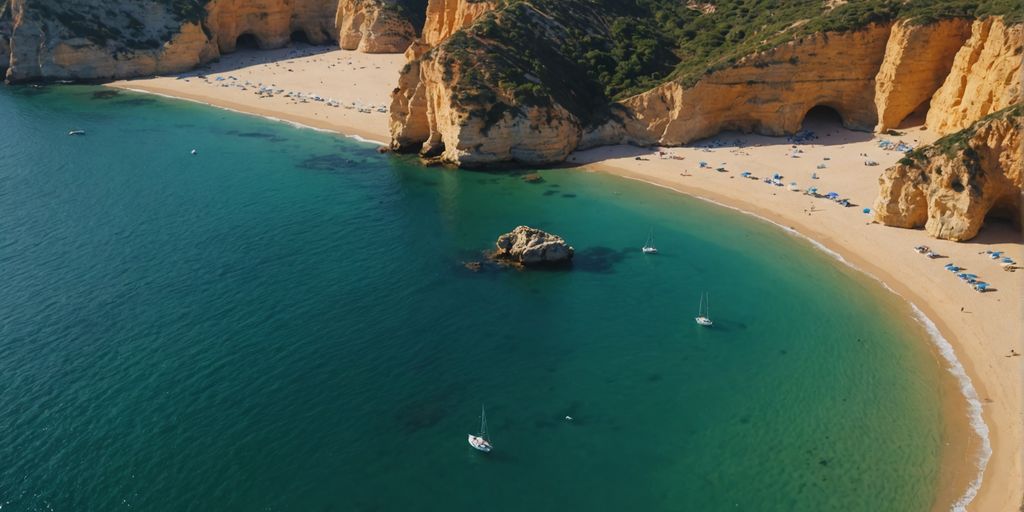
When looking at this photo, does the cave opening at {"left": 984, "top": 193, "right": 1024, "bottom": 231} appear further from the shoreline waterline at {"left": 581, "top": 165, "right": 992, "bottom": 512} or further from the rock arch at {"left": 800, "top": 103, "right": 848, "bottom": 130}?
the rock arch at {"left": 800, "top": 103, "right": 848, "bottom": 130}

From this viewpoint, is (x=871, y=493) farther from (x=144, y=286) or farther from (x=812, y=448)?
(x=144, y=286)

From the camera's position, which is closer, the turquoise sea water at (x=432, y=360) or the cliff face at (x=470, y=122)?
the turquoise sea water at (x=432, y=360)

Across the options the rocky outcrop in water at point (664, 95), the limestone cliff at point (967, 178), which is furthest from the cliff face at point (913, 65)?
the limestone cliff at point (967, 178)

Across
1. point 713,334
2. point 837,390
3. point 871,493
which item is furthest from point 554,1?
point 871,493

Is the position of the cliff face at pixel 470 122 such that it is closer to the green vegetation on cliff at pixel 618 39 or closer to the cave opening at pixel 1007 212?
the green vegetation on cliff at pixel 618 39

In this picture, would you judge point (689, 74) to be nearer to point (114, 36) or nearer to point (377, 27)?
point (377, 27)

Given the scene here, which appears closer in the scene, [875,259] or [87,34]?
[875,259]

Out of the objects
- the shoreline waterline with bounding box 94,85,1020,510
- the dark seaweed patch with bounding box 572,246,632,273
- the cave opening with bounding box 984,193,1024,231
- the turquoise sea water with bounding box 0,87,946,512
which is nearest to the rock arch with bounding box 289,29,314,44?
the shoreline waterline with bounding box 94,85,1020,510
